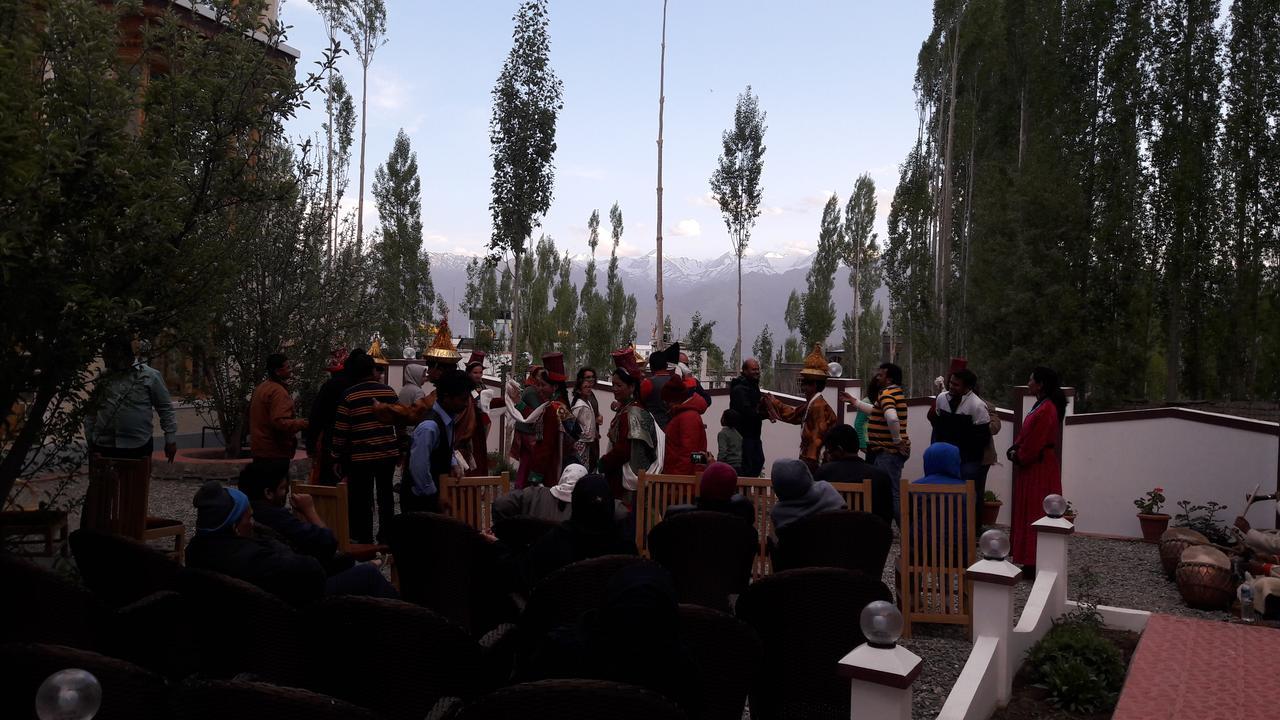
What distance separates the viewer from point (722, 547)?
4633 millimetres

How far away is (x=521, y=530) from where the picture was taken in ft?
15.6

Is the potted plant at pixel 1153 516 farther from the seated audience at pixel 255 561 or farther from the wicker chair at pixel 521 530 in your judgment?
the seated audience at pixel 255 561

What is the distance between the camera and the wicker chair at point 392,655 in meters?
2.91

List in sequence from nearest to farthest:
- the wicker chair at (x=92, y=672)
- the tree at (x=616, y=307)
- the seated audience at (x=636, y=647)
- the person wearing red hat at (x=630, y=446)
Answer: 1. the wicker chair at (x=92, y=672)
2. the seated audience at (x=636, y=647)
3. the person wearing red hat at (x=630, y=446)
4. the tree at (x=616, y=307)

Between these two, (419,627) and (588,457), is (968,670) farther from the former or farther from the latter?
(588,457)

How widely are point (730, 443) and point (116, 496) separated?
5275 millimetres

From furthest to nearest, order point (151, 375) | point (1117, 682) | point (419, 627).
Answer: point (151, 375)
point (1117, 682)
point (419, 627)

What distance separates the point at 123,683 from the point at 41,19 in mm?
3934

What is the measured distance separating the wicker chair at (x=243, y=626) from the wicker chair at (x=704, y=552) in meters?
1.89

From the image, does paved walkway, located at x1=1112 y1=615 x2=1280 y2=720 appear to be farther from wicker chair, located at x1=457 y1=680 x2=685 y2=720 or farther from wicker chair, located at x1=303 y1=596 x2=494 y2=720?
wicker chair, located at x1=457 y1=680 x2=685 y2=720

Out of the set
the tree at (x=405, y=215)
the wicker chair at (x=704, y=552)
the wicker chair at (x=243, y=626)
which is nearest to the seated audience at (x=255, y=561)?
the wicker chair at (x=243, y=626)

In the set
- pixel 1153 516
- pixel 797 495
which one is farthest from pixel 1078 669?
pixel 1153 516

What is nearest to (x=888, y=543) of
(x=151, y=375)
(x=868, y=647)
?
(x=868, y=647)

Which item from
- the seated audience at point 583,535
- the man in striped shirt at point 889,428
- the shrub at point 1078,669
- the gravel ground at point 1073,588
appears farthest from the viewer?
the man in striped shirt at point 889,428
